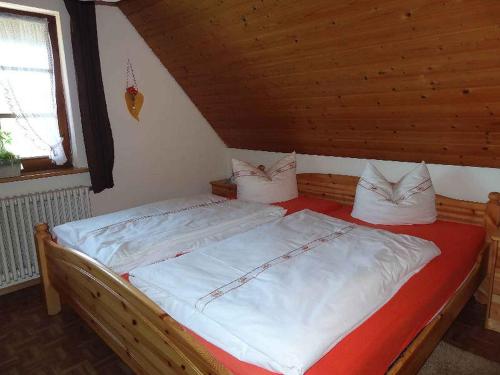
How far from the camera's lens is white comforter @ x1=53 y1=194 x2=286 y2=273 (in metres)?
2.02

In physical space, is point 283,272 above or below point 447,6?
below

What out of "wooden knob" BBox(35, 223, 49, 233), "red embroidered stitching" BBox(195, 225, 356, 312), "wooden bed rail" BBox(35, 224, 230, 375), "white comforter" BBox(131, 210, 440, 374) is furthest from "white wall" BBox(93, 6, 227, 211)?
"red embroidered stitching" BBox(195, 225, 356, 312)

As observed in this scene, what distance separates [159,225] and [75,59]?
1.59 metres

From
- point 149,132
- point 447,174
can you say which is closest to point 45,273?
point 149,132

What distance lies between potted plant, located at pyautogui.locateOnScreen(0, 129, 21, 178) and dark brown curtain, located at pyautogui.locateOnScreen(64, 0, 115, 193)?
0.52m

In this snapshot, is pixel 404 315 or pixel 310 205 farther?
pixel 310 205

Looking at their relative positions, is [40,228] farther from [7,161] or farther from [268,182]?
[268,182]

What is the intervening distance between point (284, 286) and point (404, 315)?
50cm

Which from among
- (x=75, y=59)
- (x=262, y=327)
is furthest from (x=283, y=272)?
(x=75, y=59)

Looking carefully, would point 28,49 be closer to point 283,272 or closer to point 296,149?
point 296,149

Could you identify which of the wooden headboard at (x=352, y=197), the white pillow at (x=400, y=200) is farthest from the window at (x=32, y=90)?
the white pillow at (x=400, y=200)

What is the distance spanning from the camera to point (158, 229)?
2.33 m

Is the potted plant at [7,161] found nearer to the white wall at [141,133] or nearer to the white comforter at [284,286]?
the white wall at [141,133]

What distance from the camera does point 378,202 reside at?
261 cm
